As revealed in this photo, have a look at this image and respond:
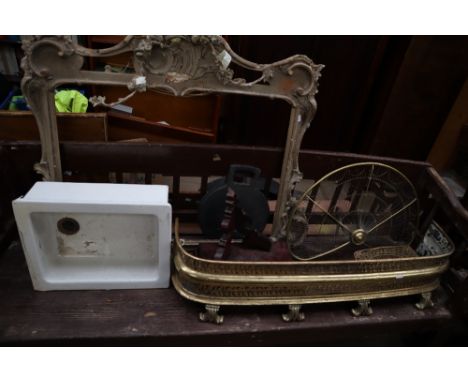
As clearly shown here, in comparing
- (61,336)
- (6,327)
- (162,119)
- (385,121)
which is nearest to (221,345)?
(61,336)

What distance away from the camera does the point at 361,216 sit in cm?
107

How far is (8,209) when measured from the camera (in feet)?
3.47

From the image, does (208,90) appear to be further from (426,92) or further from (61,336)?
(426,92)

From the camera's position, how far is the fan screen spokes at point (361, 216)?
1.03m

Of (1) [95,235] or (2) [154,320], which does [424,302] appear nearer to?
(2) [154,320]

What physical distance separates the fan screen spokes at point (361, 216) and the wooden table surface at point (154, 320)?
19cm

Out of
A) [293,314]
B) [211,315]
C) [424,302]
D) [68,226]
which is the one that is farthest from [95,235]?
[424,302]

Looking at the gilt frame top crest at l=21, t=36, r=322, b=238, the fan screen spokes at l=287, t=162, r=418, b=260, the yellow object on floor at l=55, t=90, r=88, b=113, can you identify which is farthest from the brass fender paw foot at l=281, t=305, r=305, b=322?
the yellow object on floor at l=55, t=90, r=88, b=113

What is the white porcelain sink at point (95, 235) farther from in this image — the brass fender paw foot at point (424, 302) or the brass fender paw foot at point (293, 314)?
the brass fender paw foot at point (424, 302)

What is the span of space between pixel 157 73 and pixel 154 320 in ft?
2.18

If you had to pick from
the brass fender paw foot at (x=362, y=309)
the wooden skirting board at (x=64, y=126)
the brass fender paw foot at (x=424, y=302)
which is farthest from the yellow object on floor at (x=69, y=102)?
the brass fender paw foot at (x=424, y=302)

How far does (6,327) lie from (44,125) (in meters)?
0.54

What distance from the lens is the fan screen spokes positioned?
1.03 metres

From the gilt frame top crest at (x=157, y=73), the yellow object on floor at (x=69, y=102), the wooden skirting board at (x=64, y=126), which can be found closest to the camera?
the gilt frame top crest at (x=157, y=73)
